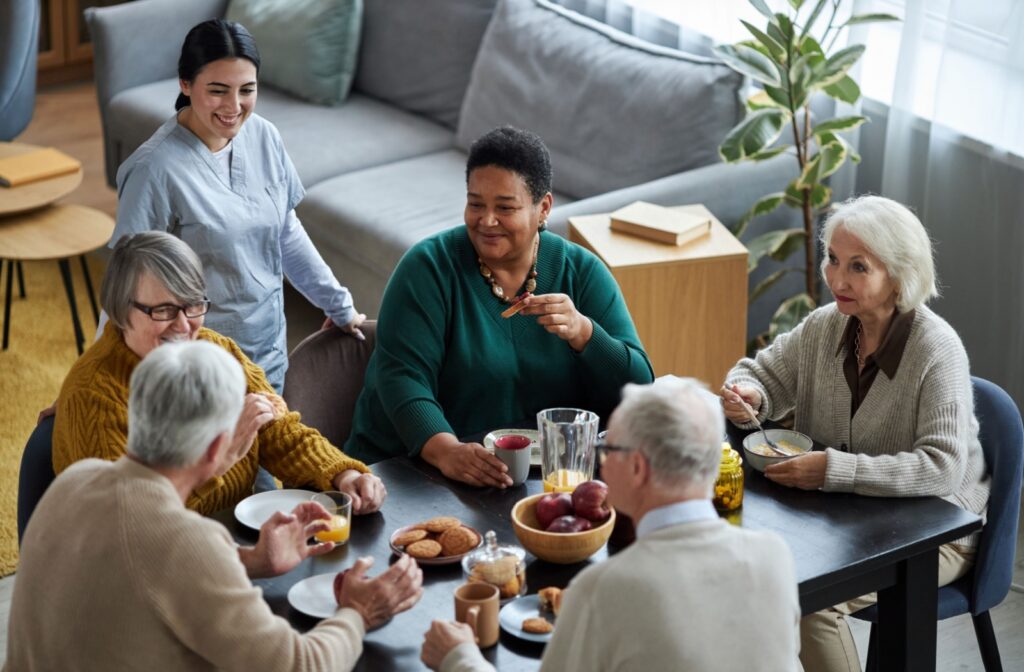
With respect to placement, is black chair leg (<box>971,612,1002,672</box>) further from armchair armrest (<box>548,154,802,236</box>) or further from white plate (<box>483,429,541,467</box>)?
armchair armrest (<box>548,154,802,236</box>)

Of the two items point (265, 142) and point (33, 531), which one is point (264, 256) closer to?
point (265, 142)

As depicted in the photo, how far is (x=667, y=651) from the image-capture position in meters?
1.67

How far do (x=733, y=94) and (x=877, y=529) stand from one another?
2.16 meters

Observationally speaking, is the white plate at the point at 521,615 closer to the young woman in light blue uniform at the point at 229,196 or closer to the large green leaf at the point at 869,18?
the young woman in light blue uniform at the point at 229,196

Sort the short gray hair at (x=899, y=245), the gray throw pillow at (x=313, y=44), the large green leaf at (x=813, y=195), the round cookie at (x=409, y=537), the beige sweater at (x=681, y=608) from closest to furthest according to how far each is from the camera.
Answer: the beige sweater at (x=681, y=608) → the round cookie at (x=409, y=537) → the short gray hair at (x=899, y=245) → the large green leaf at (x=813, y=195) → the gray throw pillow at (x=313, y=44)

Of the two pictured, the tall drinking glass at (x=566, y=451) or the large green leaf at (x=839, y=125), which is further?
the large green leaf at (x=839, y=125)

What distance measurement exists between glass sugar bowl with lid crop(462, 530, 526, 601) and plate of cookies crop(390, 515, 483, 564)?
Answer: 0.05 metres

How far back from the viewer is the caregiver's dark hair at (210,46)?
2.94 meters

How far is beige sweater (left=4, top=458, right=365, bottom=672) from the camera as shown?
174 centimetres

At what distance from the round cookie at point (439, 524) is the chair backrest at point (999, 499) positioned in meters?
1.04

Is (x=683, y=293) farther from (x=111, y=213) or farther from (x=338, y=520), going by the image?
(x=111, y=213)

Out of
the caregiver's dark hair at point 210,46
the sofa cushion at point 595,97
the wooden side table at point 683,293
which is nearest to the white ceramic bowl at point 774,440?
the wooden side table at point 683,293

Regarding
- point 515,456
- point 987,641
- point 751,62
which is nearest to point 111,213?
point 751,62

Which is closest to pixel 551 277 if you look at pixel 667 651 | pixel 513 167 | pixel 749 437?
pixel 513 167
